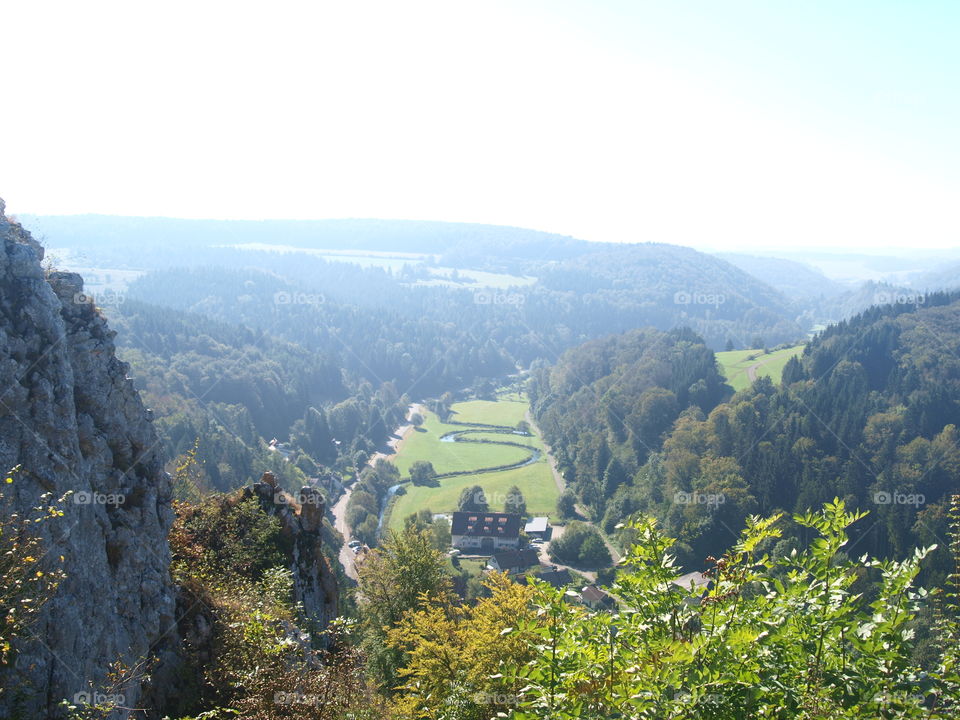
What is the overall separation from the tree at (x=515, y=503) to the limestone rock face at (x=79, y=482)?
218 feet

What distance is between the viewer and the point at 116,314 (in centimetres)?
12644

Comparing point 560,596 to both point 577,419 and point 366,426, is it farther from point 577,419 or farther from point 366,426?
point 366,426

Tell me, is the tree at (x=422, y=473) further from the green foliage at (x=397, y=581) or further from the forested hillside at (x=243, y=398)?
the green foliage at (x=397, y=581)

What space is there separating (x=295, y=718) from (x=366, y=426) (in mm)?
117812

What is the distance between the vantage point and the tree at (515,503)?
8062 centimetres

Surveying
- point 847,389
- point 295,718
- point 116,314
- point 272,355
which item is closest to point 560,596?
point 295,718
